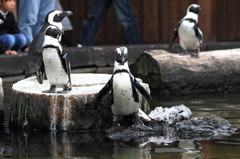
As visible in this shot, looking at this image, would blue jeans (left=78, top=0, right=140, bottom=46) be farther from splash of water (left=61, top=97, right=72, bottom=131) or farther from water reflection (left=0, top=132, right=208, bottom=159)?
water reflection (left=0, top=132, right=208, bottom=159)

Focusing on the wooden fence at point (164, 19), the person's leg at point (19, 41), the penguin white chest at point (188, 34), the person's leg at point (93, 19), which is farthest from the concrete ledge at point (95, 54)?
the penguin white chest at point (188, 34)

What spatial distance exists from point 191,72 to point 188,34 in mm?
493

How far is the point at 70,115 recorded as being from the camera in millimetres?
4973

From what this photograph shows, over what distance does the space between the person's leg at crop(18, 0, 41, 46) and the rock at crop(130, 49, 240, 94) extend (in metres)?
2.22

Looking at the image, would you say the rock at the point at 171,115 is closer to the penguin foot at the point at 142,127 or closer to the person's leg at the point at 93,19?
the penguin foot at the point at 142,127

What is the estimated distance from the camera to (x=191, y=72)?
7434 mm

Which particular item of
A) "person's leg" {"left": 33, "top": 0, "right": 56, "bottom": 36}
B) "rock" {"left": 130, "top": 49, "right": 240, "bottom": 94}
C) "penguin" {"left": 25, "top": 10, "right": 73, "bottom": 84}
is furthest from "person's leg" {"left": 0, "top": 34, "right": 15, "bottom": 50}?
"penguin" {"left": 25, "top": 10, "right": 73, "bottom": 84}

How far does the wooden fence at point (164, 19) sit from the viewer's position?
1247 cm

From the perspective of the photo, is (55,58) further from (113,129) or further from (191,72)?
(191,72)

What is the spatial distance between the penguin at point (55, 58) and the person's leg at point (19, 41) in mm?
3980

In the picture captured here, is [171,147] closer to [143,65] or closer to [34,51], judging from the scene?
[34,51]

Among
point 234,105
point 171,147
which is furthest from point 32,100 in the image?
point 234,105

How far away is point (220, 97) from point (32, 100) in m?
2.68

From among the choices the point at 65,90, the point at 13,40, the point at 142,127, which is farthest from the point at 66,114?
the point at 13,40
